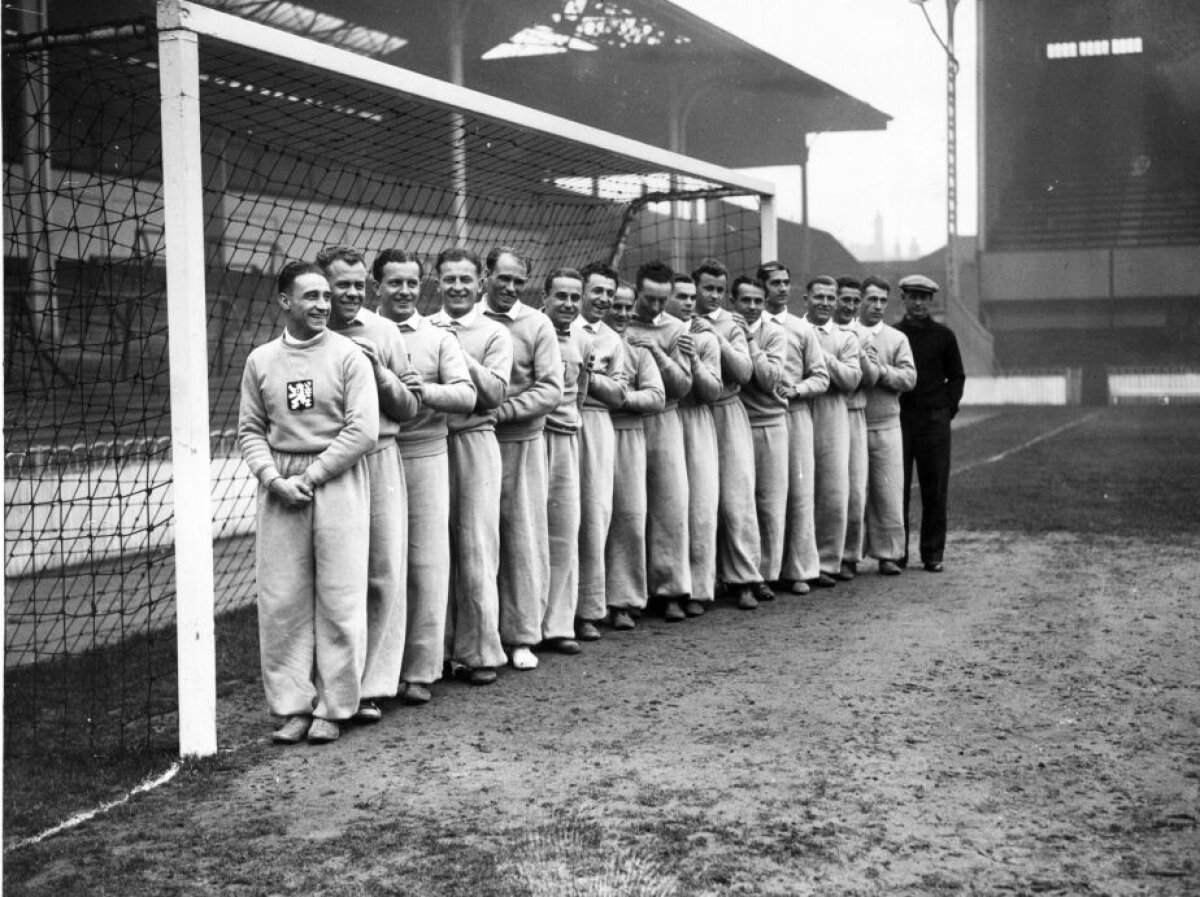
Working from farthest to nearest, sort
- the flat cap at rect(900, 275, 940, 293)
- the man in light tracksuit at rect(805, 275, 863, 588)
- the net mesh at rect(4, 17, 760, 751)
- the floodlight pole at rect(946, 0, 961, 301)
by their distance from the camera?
the floodlight pole at rect(946, 0, 961, 301) → the flat cap at rect(900, 275, 940, 293) → the man in light tracksuit at rect(805, 275, 863, 588) → the net mesh at rect(4, 17, 760, 751)

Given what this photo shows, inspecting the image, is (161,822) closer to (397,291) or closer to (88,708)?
(88,708)

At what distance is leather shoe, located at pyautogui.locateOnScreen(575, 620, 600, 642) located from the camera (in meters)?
6.98

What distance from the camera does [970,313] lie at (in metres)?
34.7

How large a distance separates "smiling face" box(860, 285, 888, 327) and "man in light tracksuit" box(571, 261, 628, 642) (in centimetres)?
242

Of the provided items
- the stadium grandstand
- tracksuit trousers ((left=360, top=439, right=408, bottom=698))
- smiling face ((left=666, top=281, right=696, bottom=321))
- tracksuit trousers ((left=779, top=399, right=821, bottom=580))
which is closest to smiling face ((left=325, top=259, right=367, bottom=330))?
tracksuit trousers ((left=360, top=439, right=408, bottom=698))

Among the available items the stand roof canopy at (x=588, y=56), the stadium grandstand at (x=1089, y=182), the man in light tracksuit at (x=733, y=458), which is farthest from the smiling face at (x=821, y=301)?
the stadium grandstand at (x=1089, y=182)

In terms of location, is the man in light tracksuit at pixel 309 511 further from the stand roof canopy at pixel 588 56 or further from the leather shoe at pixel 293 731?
the stand roof canopy at pixel 588 56

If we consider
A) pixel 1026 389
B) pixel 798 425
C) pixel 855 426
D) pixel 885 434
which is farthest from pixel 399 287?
pixel 1026 389

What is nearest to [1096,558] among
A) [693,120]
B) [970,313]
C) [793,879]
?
[793,879]

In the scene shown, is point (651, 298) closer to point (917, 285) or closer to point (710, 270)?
point (710, 270)

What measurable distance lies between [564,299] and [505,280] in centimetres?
41

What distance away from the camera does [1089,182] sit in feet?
109

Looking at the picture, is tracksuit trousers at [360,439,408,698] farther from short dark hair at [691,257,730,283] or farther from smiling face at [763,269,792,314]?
smiling face at [763,269,792,314]

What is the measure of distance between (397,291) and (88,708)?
89.4 inches
